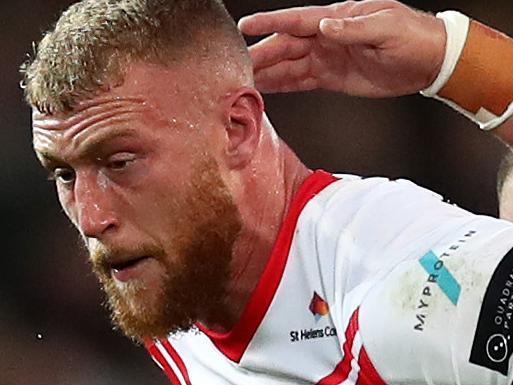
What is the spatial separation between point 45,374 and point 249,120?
1.21 m

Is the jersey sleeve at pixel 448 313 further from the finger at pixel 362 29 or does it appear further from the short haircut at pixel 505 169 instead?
the short haircut at pixel 505 169

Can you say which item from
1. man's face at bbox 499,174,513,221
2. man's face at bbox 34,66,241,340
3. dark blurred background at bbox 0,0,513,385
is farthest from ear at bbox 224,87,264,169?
dark blurred background at bbox 0,0,513,385

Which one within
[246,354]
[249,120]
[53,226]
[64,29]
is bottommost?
[53,226]

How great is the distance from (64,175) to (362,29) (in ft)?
1.03

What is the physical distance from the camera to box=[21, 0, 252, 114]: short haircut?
110 centimetres

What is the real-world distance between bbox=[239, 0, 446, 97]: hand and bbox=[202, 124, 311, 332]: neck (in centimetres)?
10

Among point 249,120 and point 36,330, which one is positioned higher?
point 249,120

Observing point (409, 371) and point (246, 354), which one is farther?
point (246, 354)

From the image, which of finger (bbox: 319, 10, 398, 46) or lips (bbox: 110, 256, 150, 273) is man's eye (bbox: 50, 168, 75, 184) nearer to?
lips (bbox: 110, 256, 150, 273)

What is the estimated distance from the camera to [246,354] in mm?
1219

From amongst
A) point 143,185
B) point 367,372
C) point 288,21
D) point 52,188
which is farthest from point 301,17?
point 52,188

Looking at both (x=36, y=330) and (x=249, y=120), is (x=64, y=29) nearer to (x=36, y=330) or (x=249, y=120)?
(x=249, y=120)

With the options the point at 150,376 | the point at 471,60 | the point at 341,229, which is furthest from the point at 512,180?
the point at 150,376

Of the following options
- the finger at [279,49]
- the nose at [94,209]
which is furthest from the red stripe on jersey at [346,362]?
the finger at [279,49]
